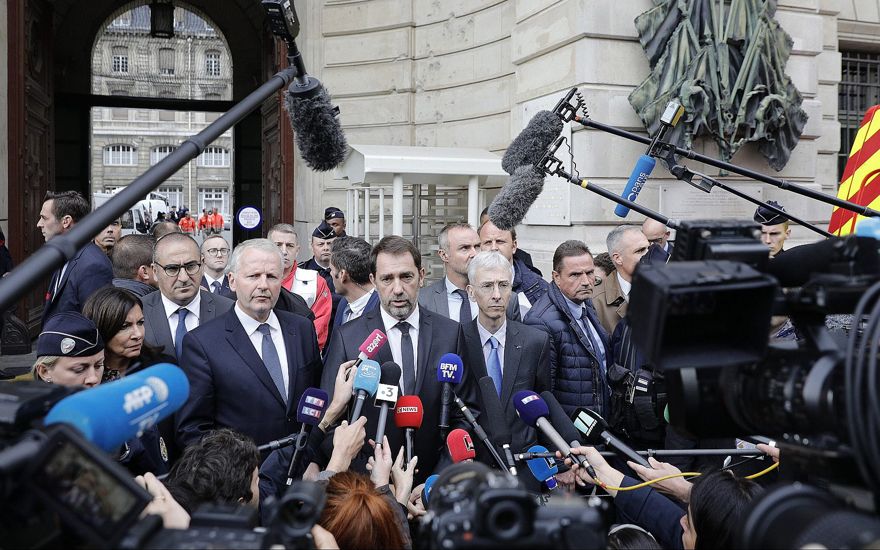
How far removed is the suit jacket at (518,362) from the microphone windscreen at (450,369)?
0.61 meters

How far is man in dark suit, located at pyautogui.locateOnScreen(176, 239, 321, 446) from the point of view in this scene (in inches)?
147

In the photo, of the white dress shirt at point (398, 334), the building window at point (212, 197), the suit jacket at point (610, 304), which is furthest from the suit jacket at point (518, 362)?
the building window at point (212, 197)

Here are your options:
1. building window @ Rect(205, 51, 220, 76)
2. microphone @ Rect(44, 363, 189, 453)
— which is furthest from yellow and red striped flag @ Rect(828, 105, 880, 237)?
building window @ Rect(205, 51, 220, 76)

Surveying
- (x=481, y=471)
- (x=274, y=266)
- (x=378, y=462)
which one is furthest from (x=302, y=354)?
(x=481, y=471)

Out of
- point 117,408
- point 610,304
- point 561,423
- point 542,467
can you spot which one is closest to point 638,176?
point 561,423

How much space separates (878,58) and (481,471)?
39.8 feet

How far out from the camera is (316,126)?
3002 mm

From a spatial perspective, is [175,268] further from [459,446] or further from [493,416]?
[459,446]

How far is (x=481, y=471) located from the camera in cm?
154

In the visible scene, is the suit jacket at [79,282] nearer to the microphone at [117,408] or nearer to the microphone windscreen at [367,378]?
the microphone windscreen at [367,378]

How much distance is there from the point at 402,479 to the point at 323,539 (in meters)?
1.15

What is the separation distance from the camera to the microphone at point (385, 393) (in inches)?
125

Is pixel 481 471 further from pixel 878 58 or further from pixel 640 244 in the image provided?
pixel 878 58

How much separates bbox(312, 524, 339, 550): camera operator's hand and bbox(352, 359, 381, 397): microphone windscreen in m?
1.16
